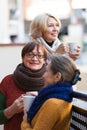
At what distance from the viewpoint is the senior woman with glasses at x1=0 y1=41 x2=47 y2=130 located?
1.88m

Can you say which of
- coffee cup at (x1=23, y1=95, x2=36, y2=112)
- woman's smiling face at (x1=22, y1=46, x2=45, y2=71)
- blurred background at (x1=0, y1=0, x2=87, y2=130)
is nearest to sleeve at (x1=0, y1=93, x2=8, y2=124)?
woman's smiling face at (x1=22, y1=46, x2=45, y2=71)

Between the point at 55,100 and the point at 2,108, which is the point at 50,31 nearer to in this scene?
the point at 2,108

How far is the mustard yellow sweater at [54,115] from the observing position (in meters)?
1.34

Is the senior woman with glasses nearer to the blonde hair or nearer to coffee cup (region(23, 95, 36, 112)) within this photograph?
the blonde hair

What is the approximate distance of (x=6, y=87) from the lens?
1920mm

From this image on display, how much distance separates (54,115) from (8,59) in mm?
1719

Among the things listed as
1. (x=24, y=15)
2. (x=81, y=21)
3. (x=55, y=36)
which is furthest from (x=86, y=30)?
(x=55, y=36)

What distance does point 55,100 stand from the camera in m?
1.36

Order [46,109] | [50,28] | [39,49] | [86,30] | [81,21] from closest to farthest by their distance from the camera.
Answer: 1. [46,109]
2. [39,49]
3. [50,28]
4. [86,30]
5. [81,21]

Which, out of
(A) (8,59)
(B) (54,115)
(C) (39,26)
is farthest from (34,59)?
(A) (8,59)

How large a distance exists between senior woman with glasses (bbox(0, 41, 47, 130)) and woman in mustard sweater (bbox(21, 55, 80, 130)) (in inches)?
16.4

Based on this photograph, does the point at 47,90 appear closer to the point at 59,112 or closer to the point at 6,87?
the point at 59,112

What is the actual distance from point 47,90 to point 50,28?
0.82 m

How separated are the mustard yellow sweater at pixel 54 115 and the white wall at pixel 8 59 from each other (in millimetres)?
1627
